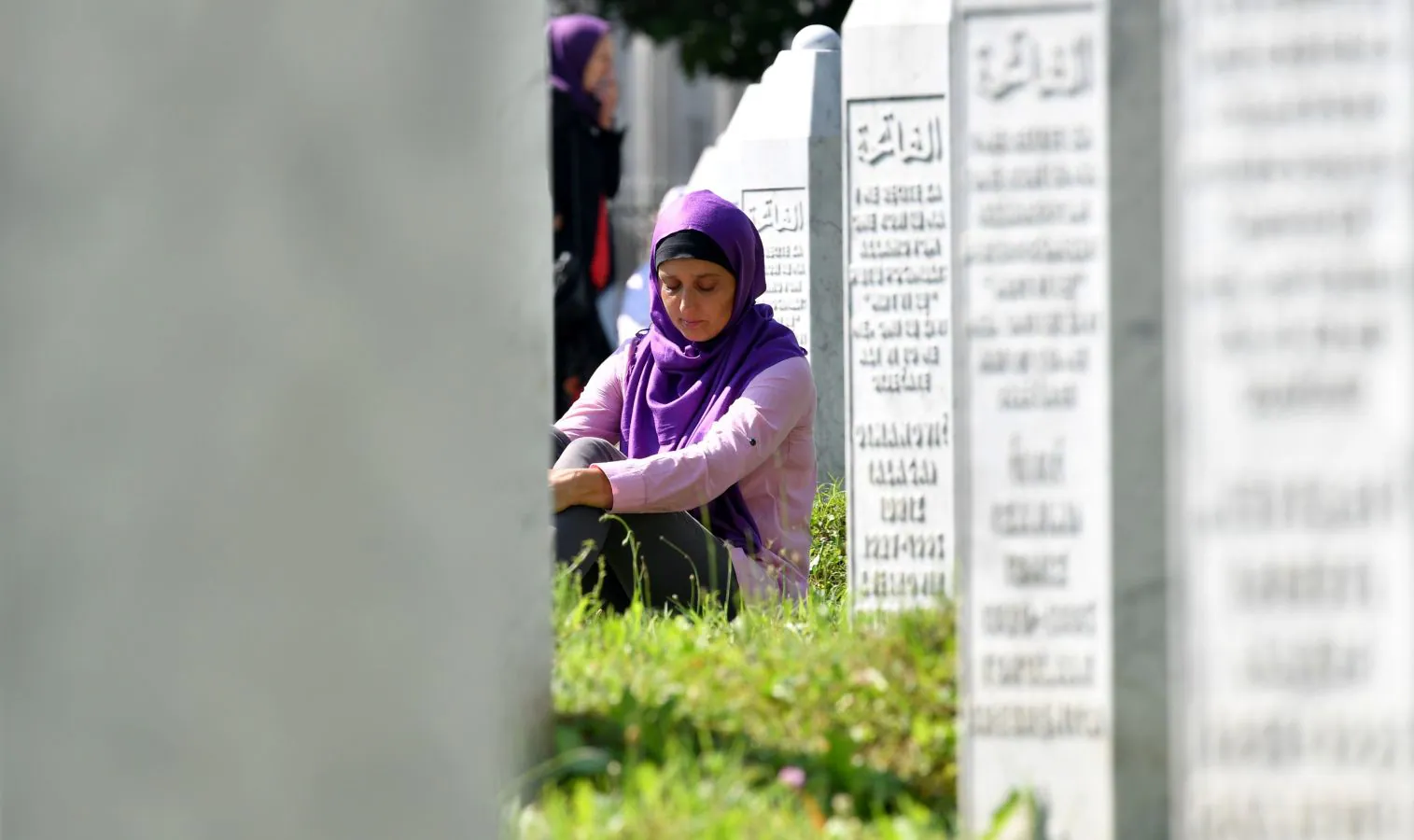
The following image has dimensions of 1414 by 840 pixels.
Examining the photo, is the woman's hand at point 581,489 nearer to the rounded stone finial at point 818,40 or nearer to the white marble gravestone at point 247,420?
the white marble gravestone at point 247,420

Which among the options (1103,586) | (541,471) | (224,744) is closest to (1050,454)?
(1103,586)

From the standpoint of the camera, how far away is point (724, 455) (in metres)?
5.51

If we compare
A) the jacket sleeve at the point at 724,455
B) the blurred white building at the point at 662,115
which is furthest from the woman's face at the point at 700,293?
the blurred white building at the point at 662,115

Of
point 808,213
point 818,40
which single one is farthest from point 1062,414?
point 818,40

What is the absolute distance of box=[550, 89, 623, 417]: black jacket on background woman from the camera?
32.8 ft

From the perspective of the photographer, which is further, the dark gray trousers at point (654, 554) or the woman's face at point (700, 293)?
the woman's face at point (700, 293)

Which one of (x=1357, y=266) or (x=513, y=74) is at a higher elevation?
(x=513, y=74)

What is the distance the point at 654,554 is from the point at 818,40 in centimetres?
334

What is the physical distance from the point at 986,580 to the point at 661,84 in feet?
97.8

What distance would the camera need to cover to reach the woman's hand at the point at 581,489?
511cm

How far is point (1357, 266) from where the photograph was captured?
303 centimetres

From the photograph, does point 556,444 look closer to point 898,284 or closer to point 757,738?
point 898,284

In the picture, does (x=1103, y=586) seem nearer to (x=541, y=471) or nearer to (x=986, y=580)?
(x=986, y=580)

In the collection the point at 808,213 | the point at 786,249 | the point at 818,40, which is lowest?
the point at 786,249
